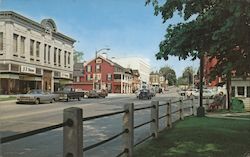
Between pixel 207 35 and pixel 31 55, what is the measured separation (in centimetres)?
4988

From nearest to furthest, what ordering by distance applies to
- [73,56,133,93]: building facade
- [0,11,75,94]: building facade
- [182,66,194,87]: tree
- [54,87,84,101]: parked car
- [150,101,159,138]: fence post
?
[150,101,159,138]: fence post → [182,66,194,87]: tree → [54,87,84,101]: parked car → [0,11,75,94]: building facade → [73,56,133,93]: building facade

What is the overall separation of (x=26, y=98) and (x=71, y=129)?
35958mm

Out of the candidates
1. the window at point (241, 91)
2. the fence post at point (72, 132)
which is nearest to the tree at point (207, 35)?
the fence post at point (72, 132)

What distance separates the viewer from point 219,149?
10.6 meters

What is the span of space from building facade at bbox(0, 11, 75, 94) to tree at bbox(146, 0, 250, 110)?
42.2 m

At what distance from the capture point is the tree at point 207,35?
393 inches

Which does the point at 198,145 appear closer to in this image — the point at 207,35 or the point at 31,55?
the point at 207,35

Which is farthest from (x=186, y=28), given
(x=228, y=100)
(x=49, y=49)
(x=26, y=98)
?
(x=49, y=49)

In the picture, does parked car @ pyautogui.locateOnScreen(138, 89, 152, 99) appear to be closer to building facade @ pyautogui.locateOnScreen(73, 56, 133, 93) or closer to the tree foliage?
building facade @ pyautogui.locateOnScreen(73, 56, 133, 93)

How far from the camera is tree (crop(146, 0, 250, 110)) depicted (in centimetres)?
998

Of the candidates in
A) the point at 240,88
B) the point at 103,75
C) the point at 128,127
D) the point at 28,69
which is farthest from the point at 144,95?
the point at 128,127

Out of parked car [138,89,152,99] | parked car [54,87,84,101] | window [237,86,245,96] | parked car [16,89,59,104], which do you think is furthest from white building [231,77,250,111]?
parked car [138,89,152,99]

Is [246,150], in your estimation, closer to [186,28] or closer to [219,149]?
[219,149]

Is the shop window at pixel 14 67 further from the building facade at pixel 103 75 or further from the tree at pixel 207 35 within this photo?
the building facade at pixel 103 75
